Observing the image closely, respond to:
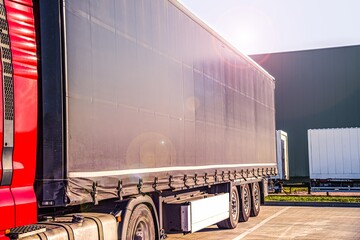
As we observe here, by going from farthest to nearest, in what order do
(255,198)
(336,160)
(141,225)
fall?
(336,160) < (255,198) < (141,225)

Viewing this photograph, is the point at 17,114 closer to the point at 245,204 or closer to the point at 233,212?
the point at 233,212

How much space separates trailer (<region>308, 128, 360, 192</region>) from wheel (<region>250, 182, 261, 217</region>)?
10.9m

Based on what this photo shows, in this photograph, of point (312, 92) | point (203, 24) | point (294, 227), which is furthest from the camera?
point (312, 92)

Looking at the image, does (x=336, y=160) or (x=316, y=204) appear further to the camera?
(x=336, y=160)

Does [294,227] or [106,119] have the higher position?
[106,119]

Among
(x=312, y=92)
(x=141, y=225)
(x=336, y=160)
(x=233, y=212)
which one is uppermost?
(x=312, y=92)

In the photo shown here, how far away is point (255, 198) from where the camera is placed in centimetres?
A: 1748

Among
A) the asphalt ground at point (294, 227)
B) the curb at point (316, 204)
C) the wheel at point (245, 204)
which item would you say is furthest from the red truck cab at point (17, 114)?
the curb at point (316, 204)

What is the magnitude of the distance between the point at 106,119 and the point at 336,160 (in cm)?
2265

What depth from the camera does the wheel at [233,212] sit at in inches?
563

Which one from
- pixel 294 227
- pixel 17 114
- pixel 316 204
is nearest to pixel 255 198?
pixel 294 227

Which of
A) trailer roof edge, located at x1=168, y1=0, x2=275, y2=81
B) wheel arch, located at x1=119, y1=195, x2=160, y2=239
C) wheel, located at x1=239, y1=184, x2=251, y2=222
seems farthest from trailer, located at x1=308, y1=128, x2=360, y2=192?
wheel arch, located at x1=119, y1=195, x2=160, y2=239

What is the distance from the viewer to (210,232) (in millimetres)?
14008

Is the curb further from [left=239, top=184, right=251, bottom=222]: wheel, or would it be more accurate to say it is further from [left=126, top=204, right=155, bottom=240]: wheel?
[left=126, top=204, right=155, bottom=240]: wheel
